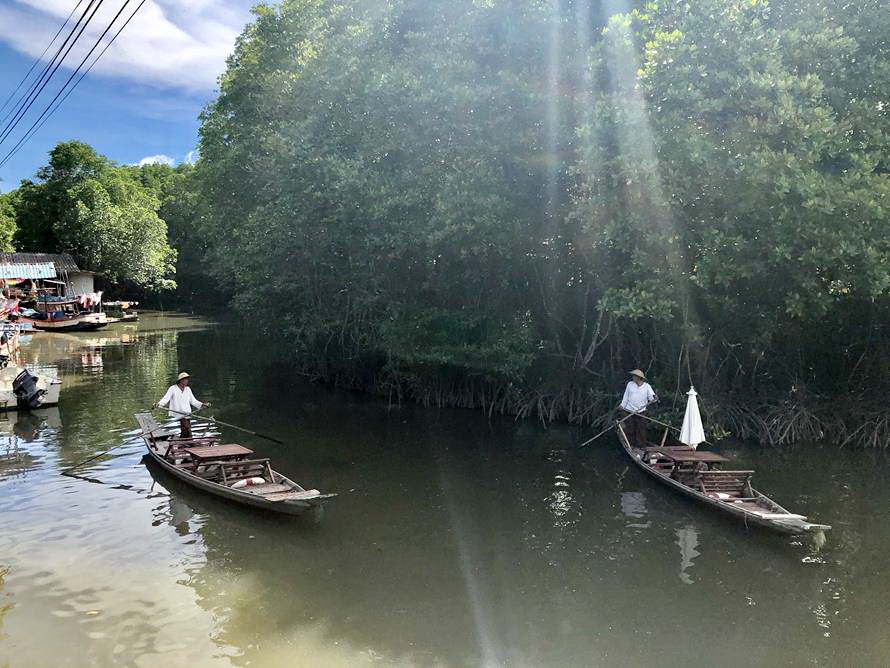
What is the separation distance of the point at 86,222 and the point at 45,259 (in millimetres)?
6062

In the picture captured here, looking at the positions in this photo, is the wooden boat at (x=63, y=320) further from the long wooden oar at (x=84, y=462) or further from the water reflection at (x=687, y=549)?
the water reflection at (x=687, y=549)

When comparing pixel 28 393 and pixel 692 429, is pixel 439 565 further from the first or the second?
pixel 28 393

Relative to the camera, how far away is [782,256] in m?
12.5

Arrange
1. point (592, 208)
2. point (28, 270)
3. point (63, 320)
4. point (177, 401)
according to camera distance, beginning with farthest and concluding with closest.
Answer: point (28, 270), point (63, 320), point (177, 401), point (592, 208)

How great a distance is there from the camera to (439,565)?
9.77m

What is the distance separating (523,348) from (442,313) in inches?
105

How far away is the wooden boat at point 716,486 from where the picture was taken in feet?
32.4

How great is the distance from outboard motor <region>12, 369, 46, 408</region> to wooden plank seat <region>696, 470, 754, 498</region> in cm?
1817

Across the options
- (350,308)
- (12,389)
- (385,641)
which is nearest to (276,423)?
(350,308)

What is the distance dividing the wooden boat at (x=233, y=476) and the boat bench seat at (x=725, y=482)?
6.26 metres

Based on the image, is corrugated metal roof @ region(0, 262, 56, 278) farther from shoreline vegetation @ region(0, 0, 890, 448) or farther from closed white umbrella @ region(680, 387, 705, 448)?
closed white umbrella @ region(680, 387, 705, 448)

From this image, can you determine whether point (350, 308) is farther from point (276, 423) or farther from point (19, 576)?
point (19, 576)

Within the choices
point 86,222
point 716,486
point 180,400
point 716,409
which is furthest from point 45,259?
point 716,486

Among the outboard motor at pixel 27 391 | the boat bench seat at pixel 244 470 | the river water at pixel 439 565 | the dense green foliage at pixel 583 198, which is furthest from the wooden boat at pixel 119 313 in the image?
the boat bench seat at pixel 244 470
